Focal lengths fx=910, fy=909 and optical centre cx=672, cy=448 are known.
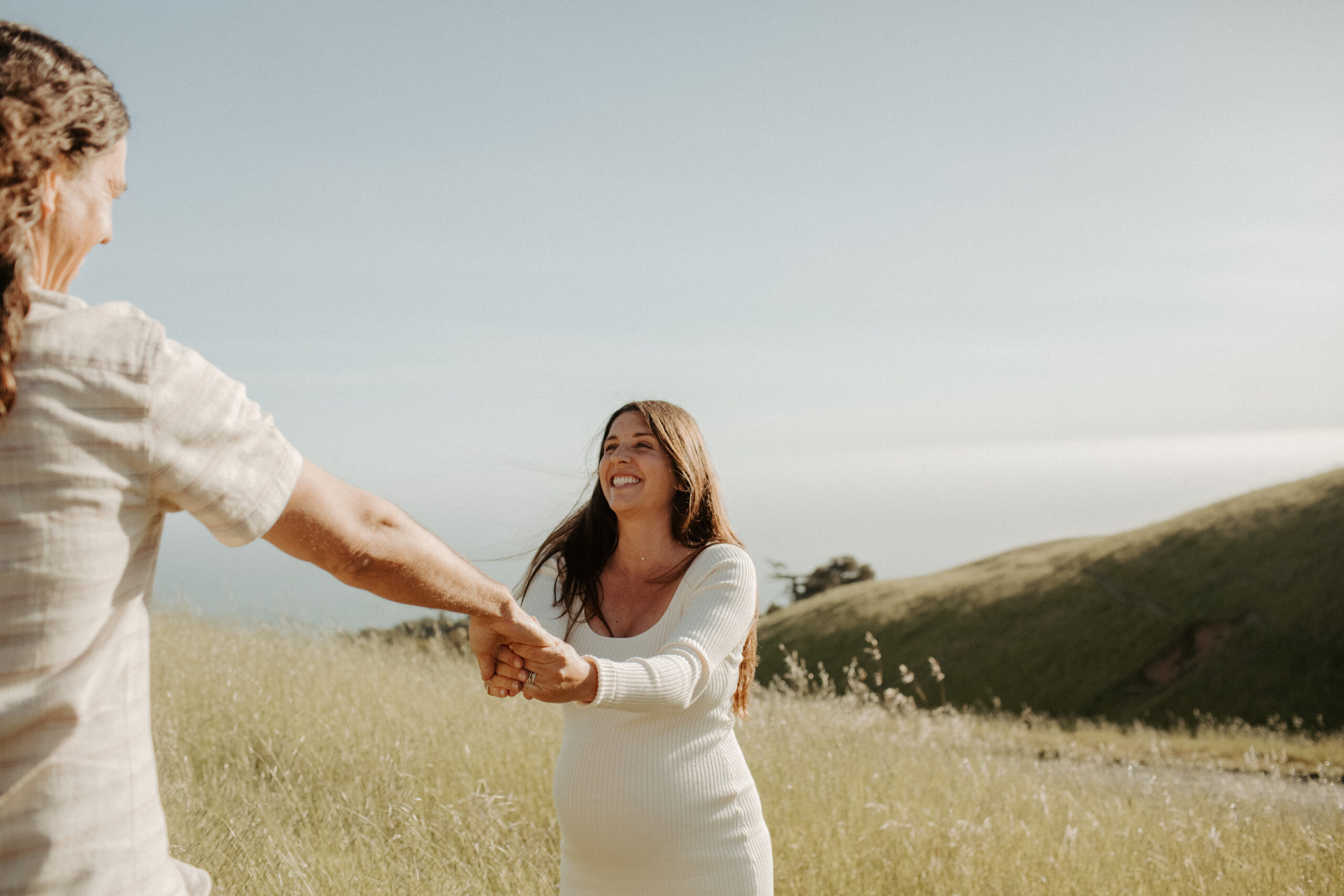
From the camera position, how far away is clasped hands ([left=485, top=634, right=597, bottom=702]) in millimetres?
2488

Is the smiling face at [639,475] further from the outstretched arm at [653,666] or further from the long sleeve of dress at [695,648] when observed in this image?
the outstretched arm at [653,666]

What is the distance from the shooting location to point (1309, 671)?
20.5 m

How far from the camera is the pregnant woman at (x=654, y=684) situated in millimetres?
2658

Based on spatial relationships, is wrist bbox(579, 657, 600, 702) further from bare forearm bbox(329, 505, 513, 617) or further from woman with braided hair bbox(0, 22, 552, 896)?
woman with braided hair bbox(0, 22, 552, 896)

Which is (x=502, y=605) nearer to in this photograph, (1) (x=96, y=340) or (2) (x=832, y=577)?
(1) (x=96, y=340)

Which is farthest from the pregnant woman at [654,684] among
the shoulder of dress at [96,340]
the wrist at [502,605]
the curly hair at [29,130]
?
the curly hair at [29,130]

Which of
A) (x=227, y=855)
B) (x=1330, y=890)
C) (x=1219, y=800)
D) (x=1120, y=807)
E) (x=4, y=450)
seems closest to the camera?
(x=4, y=450)

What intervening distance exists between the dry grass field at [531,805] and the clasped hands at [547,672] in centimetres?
145

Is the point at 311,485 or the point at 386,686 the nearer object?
the point at 311,485


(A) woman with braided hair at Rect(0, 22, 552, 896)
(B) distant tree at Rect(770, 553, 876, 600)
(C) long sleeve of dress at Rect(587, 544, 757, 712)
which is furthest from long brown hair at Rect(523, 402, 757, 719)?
(B) distant tree at Rect(770, 553, 876, 600)

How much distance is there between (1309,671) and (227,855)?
23.6 metres

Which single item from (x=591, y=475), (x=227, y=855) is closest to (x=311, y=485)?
(x=591, y=475)

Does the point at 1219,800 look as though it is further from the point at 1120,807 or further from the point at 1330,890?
the point at 1330,890

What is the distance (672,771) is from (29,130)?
7.52 feet
